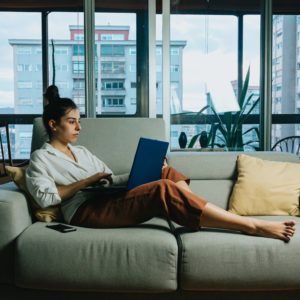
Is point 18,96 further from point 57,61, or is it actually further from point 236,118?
point 236,118

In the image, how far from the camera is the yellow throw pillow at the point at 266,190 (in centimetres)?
226

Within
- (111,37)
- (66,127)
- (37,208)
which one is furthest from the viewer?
(111,37)

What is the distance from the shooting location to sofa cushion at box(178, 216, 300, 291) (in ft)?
5.65

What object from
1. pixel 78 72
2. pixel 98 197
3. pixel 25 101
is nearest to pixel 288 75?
pixel 78 72

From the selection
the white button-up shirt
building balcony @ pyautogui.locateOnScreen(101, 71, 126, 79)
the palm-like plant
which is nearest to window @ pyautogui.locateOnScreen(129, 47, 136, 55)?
building balcony @ pyautogui.locateOnScreen(101, 71, 126, 79)

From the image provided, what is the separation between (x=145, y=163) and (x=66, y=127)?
508 millimetres

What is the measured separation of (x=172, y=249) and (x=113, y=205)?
0.37 m

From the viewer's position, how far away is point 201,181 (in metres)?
2.49

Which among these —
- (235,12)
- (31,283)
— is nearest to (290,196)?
(31,283)

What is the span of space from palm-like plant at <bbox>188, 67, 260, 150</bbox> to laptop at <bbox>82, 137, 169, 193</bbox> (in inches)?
88.5

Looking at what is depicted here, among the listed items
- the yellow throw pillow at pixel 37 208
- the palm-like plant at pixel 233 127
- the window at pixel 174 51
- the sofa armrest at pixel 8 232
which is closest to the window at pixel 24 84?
the window at pixel 174 51

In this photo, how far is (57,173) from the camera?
2105 millimetres

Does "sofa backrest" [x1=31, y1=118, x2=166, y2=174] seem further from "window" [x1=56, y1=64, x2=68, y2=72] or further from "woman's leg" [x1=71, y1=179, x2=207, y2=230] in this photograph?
"window" [x1=56, y1=64, x2=68, y2=72]

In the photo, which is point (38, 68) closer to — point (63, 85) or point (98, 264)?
point (63, 85)
